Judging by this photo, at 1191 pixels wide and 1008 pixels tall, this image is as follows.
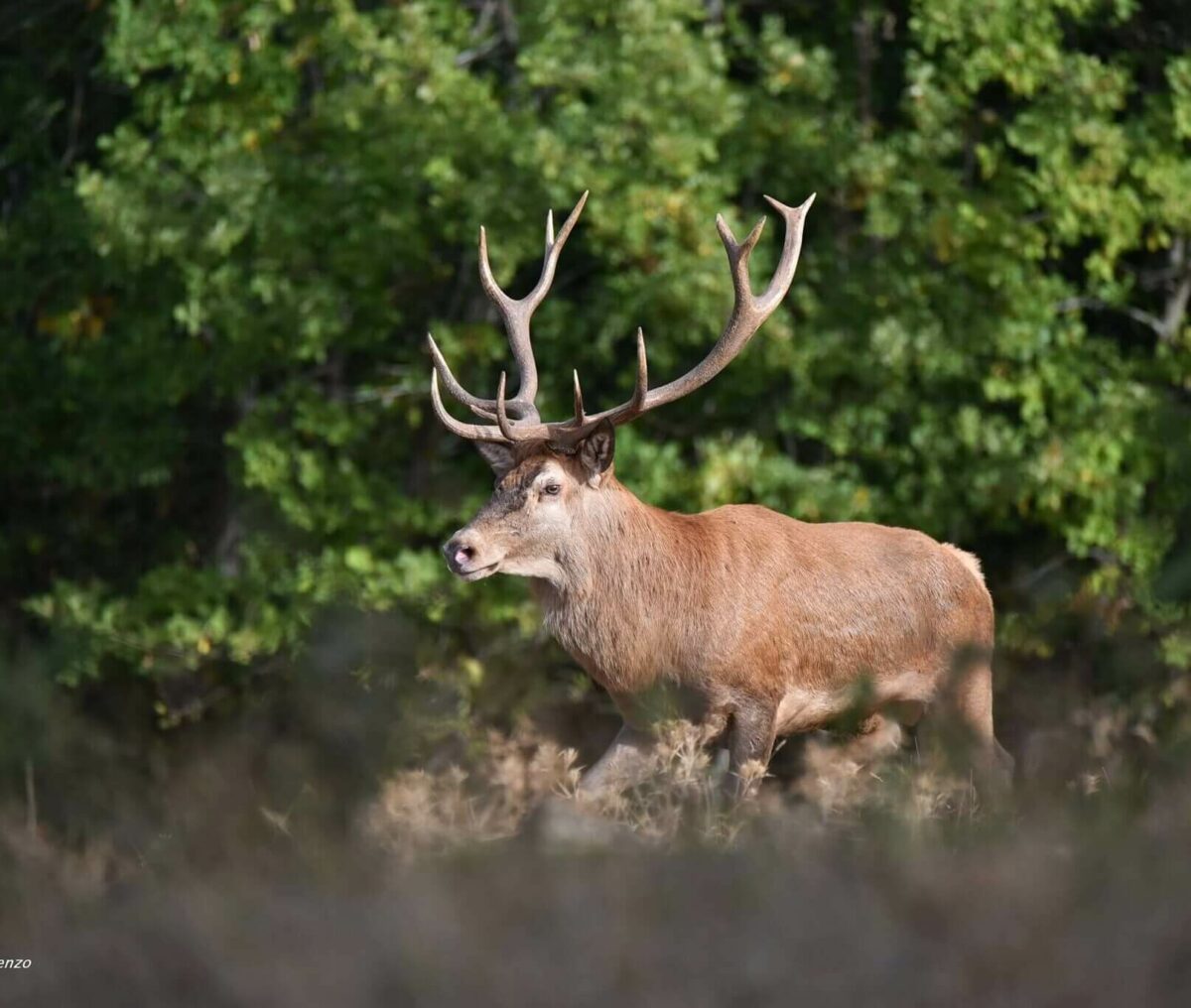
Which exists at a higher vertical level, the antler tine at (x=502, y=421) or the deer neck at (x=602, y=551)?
the antler tine at (x=502, y=421)

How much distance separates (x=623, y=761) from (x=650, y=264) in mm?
6402

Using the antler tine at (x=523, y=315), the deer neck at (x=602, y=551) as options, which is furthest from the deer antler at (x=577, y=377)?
the deer neck at (x=602, y=551)

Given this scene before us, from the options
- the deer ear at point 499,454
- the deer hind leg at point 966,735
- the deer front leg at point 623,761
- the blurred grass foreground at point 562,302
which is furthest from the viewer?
the blurred grass foreground at point 562,302

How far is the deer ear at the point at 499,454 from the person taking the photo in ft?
22.6

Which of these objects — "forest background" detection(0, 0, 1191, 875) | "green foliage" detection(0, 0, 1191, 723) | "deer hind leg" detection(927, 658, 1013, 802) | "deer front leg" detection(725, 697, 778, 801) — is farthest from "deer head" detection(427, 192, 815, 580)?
"green foliage" detection(0, 0, 1191, 723)

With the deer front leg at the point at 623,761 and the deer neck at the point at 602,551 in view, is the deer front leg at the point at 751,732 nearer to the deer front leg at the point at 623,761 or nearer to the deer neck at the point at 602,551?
the deer front leg at the point at 623,761

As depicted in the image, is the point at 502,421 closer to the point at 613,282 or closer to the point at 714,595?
the point at 714,595

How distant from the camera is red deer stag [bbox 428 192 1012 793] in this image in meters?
6.57

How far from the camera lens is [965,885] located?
3.50 metres

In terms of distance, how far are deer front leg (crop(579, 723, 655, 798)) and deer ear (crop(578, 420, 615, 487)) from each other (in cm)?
84

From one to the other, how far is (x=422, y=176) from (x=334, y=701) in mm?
5427

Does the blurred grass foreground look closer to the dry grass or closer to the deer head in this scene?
the deer head

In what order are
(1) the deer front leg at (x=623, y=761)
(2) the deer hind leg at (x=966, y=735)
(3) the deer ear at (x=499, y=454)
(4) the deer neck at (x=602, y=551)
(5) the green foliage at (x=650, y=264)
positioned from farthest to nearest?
(5) the green foliage at (x=650, y=264), (3) the deer ear at (x=499, y=454), (4) the deer neck at (x=602, y=551), (1) the deer front leg at (x=623, y=761), (2) the deer hind leg at (x=966, y=735)

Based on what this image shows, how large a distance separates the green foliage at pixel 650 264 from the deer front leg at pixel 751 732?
5466 millimetres
